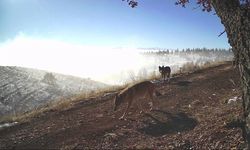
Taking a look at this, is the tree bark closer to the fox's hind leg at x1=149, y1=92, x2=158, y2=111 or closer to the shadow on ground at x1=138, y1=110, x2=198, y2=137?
the shadow on ground at x1=138, y1=110, x2=198, y2=137

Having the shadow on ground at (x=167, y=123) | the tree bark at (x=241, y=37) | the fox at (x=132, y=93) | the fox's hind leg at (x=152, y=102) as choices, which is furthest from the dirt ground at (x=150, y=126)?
the tree bark at (x=241, y=37)

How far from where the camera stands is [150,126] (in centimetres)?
1076

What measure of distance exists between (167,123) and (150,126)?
0.61m

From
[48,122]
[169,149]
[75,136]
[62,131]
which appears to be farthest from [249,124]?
[48,122]

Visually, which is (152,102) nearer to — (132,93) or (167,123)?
(132,93)

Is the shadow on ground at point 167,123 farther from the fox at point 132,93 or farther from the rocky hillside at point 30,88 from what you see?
the rocky hillside at point 30,88

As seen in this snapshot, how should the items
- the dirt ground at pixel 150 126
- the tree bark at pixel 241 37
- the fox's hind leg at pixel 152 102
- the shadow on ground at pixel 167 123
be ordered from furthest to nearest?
the fox's hind leg at pixel 152 102
the shadow on ground at pixel 167 123
the dirt ground at pixel 150 126
the tree bark at pixel 241 37

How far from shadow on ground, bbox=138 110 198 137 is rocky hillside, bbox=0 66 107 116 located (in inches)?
873

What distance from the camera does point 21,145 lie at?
10508 millimetres

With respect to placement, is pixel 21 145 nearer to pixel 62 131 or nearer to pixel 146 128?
pixel 62 131

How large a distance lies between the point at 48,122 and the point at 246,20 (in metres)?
9.49

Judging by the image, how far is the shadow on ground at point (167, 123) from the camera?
10.1 m

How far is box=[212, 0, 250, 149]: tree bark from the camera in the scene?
6.02 meters

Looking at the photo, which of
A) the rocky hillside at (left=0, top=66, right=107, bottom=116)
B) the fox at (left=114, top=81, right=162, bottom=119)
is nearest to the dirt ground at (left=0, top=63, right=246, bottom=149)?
the fox at (left=114, top=81, right=162, bottom=119)
